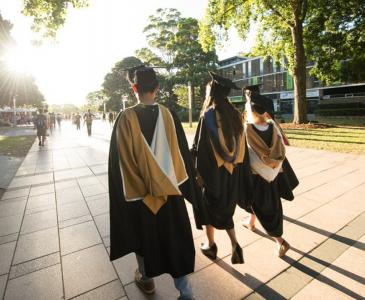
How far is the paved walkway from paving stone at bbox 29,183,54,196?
0.70 ft

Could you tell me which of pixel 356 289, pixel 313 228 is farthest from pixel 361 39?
pixel 356 289

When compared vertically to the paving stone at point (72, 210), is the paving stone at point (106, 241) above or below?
below

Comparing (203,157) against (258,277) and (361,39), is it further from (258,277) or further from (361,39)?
(361,39)

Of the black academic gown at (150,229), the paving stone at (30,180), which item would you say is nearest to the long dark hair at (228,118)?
the black academic gown at (150,229)

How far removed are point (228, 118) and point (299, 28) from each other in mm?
16502

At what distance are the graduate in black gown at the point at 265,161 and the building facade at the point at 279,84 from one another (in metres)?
30.6

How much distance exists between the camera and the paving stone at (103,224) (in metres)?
3.83

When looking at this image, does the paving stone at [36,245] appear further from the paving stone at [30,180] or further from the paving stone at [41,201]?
the paving stone at [30,180]

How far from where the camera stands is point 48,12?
1175cm

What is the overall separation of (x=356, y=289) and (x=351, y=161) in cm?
586

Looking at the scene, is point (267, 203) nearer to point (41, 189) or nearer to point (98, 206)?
point (98, 206)

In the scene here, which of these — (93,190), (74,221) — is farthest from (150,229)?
(93,190)

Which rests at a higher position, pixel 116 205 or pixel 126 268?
pixel 116 205

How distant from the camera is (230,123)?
274 cm
